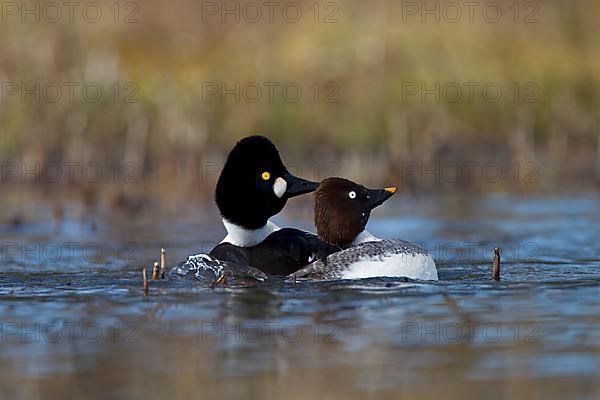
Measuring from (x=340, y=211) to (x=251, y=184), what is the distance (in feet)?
2.41

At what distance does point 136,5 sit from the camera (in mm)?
27312

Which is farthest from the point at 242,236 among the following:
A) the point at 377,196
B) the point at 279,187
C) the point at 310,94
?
the point at 310,94

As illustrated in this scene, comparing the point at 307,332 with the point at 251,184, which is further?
the point at 251,184

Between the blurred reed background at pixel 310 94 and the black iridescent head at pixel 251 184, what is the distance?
701 centimetres

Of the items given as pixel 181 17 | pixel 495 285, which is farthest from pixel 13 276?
pixel 181 17

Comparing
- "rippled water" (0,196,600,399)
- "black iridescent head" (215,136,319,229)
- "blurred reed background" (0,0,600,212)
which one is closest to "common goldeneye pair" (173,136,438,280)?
"black iridescent head" (215,136,319,229)

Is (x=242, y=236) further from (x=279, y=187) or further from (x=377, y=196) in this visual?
(x=377, y=196)

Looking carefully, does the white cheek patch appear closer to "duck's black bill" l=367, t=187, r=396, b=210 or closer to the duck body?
"duck's black bill" l=367, t=187, r=396, b=210

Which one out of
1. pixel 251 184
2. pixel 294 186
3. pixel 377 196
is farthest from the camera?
pixel 377 196

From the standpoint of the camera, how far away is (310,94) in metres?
23.2

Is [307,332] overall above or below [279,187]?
below

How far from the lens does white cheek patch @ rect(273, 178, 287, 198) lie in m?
10.7

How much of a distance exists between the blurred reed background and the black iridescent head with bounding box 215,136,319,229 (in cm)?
701

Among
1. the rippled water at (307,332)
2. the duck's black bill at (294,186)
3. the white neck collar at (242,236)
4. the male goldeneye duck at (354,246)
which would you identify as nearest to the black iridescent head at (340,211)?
the male goldeneye duck at (354,246)
